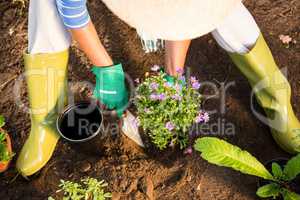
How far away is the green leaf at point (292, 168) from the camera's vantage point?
7.04ft

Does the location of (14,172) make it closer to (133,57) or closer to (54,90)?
(54,90)

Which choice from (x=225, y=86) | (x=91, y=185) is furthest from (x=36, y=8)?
(x=225, y=86)

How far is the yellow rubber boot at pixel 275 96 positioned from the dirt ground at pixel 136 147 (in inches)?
3.8

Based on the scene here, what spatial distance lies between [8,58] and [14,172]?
0.71m

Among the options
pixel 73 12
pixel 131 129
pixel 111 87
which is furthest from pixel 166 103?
pixel 73 12

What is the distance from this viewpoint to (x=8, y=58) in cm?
291

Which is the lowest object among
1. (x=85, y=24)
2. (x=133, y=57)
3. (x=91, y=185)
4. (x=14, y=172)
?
(x=14, y=172)

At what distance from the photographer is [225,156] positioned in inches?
83.4

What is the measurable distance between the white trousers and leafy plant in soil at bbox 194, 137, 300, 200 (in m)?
0.48

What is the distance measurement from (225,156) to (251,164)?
13 cm

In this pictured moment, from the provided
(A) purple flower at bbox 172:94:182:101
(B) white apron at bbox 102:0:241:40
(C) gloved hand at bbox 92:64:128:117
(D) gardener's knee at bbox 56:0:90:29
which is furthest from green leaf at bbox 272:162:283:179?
(D) gardener's knee at bbox 56:0:90:29

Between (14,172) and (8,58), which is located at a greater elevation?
(8,58)

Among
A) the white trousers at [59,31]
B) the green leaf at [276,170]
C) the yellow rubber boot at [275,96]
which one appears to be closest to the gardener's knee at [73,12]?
the white trousers at [59,31]

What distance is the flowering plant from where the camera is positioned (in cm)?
213
